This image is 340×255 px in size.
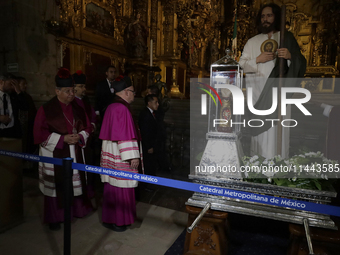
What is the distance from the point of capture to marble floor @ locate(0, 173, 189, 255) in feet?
8.36

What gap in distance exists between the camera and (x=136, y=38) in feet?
34.0

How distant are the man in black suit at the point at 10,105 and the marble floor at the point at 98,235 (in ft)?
5.00

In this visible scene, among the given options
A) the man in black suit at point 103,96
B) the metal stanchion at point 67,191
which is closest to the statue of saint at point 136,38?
the man in black suit at point 103,96

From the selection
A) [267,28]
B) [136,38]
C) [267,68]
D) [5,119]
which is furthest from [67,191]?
[136,38]

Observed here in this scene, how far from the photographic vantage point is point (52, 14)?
24.4 feet

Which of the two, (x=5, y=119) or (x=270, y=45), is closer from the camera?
(x=270, y=45)

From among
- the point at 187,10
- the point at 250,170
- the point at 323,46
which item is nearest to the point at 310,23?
the point at 323,46

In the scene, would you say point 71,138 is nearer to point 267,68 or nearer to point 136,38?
point 267,68

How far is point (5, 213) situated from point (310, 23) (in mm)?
11836

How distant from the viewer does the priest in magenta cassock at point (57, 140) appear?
113 inches

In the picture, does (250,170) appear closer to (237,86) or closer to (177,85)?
(237,86)

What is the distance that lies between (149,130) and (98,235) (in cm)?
188

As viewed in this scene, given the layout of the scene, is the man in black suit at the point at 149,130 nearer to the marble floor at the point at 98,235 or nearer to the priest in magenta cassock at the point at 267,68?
the marble floor at the point at 98,235

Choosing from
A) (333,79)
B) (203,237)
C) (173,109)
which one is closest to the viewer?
(203,237)
